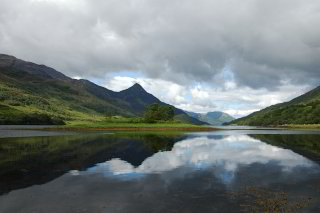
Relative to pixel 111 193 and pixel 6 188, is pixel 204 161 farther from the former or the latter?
pixel 6 188

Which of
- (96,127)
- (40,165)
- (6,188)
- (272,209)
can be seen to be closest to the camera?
(272,209)

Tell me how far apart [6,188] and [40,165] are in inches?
605

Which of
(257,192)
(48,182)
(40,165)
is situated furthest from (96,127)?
(257,192)

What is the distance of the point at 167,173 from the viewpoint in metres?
40.2

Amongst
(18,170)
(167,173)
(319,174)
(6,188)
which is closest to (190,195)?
(167,173)

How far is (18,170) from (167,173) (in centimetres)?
2202

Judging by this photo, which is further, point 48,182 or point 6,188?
point 48,182

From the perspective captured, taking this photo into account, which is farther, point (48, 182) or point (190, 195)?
point (48, 182)

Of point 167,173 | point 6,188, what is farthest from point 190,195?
point 6,188

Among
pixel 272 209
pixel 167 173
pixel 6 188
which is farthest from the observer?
pixel 167 173

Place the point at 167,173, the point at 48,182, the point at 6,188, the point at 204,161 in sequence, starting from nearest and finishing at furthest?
the point at 6,188 < the point at 48,182 < the point at 167,173 < the point at 204,161

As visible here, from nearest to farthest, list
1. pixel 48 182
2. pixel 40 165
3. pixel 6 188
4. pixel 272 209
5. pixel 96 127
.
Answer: pixel 272 209 < pixel 6 188 < pixel 48 182 < pixel 40 165 < pixel 96 127

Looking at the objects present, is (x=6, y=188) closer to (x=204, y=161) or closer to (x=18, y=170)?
(x=18, y=170)

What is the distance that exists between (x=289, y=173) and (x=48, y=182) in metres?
33.5
